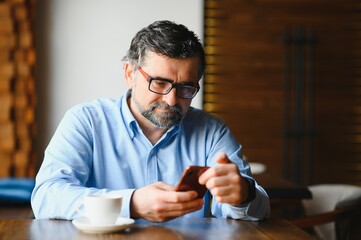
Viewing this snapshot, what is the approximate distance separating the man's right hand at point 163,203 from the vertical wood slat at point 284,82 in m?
3.23

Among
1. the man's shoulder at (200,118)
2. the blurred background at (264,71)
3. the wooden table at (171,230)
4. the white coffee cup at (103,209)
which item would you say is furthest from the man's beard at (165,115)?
the blurred background at (264,71)

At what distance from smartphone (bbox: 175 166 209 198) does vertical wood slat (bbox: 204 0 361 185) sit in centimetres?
323

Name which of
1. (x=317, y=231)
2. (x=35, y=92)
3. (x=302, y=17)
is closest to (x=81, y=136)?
(x=317, y=231)

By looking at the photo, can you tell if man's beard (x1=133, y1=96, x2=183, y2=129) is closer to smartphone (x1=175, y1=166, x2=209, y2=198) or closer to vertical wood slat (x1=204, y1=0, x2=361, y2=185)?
smartphone (x1=175, y1=166, x2=209, y2=198)

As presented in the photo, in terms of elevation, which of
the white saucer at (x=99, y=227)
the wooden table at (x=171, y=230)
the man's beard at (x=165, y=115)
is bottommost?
the wooden table at (x=171, y=230)

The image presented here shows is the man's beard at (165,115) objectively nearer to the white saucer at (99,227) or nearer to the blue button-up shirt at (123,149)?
the blue button-up shirt at (123,149)

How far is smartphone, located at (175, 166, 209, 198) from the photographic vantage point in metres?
1.86

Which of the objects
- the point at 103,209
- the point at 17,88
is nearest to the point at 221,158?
the point at 103,209

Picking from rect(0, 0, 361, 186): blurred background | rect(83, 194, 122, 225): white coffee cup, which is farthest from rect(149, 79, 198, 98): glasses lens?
rect(0, 0, 361, 186): blurred background

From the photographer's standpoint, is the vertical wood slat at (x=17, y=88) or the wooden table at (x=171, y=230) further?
the vertical wood slat at (x=17, y=88)

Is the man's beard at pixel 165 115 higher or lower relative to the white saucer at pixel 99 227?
higher

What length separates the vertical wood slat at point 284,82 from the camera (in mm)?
5137

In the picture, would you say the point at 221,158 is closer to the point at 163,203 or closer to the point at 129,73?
the point at 163,203

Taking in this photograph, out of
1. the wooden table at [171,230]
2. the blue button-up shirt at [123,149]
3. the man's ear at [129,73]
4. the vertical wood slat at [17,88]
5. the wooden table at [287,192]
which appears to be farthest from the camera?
the vertical wood slat at [17,88]
